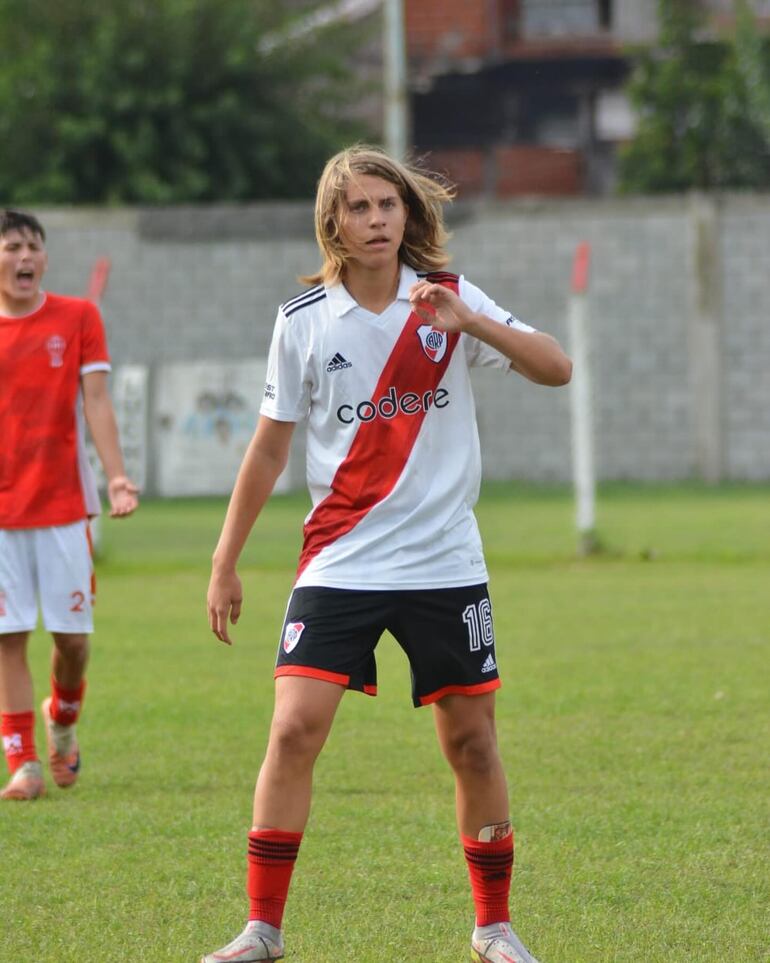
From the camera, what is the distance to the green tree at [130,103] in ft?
95.6

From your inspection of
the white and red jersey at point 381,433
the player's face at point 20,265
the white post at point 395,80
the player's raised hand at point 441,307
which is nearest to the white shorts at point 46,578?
the player's face at point 20,265

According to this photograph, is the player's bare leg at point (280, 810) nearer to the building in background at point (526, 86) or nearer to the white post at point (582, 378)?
the white post at point (582, 378)

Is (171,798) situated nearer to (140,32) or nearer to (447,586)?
(447,586)

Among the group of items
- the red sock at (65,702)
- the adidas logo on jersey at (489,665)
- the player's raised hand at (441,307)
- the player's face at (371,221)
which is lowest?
the red sock at (65,702)

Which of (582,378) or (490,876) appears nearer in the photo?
(490,876)

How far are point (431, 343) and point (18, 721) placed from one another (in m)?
2.92

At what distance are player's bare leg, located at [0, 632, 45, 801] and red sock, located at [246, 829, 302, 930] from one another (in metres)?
2.34

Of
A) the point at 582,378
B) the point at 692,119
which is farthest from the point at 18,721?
the point at 692,119

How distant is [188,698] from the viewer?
859 cm

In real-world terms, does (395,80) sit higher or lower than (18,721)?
higher

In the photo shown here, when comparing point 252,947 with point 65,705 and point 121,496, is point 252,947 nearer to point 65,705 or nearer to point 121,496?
point 121,496

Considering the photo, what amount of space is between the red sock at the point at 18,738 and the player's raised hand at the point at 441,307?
121 inches

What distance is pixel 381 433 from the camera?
449 centimetres

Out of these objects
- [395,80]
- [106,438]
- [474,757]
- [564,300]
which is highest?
[395,80]
